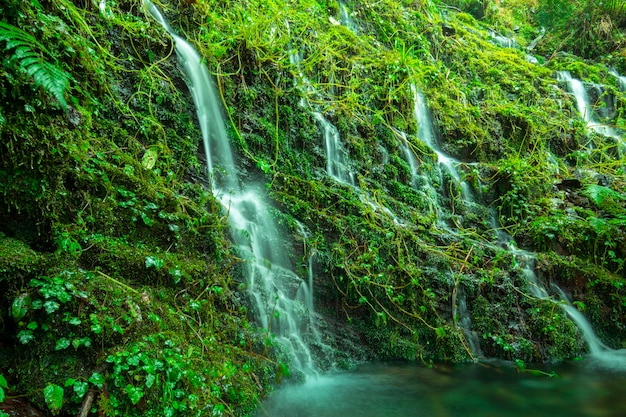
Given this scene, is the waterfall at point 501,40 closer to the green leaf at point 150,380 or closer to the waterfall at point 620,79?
the waterfall at point 620,79

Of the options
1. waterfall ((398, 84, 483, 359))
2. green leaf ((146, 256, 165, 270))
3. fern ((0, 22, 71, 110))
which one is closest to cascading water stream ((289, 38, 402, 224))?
waterfall ((398, 84, 483, 359))

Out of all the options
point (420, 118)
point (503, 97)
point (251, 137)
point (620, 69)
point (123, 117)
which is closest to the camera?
point (123, 117)

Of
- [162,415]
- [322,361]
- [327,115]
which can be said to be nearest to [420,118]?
[327,115]

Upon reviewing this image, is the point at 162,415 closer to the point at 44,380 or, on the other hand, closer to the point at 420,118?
the point at 44,380

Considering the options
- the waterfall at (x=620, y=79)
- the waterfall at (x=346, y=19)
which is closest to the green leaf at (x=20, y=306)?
the waterfall at (x=346, y=19)

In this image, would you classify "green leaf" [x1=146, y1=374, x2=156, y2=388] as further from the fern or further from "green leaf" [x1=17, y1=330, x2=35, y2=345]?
the fern

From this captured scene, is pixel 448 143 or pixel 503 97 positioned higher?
pixel 503 97

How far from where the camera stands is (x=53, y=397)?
1.88 m

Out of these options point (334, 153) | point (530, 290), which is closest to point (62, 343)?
point (334, 153)

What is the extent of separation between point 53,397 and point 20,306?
0.53 m

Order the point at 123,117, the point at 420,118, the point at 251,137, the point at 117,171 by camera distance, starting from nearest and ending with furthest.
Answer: the point at 117,171
the point at 123,117
the point at 251,137
the point at 420,118

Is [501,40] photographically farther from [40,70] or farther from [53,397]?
[53,397]

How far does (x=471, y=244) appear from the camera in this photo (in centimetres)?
550

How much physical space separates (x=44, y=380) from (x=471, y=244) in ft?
16.5
